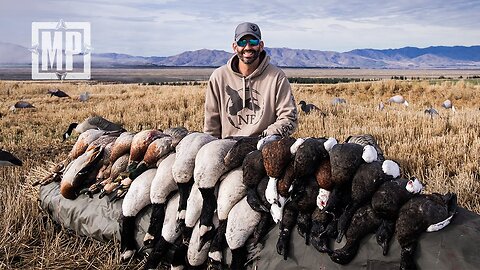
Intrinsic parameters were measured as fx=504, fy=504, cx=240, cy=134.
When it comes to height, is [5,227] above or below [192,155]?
below

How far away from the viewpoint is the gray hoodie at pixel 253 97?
5262 mm

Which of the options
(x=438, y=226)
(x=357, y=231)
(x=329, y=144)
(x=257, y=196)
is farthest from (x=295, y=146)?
(x=438, y=226)

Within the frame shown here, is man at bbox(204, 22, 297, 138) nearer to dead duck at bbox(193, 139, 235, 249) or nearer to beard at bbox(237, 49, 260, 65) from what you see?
beard at bbox(237, 49, 260, 65)

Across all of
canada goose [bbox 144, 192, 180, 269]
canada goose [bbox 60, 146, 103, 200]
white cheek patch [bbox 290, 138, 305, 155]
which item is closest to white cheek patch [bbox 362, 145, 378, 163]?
white cheek patch [bbox 290, 138, 305, 155]

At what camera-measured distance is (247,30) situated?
497 cm

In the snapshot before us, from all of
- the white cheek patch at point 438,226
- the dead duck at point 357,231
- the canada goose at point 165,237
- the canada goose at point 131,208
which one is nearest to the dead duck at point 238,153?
the canada goose at point 165,237

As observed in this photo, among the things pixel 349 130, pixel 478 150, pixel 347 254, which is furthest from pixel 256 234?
pixel 349 130

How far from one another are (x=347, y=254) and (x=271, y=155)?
74 centimetres

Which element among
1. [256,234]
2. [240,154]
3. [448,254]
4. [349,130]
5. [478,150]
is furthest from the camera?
[349,130]

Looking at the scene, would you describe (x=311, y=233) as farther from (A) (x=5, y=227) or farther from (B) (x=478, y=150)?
(B) (x=478, y=150)

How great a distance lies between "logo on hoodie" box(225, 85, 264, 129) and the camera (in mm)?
5312

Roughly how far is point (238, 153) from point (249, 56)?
1901 millimetres

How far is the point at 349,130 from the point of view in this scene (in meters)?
9.08

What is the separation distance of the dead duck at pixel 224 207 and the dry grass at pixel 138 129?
80cm
